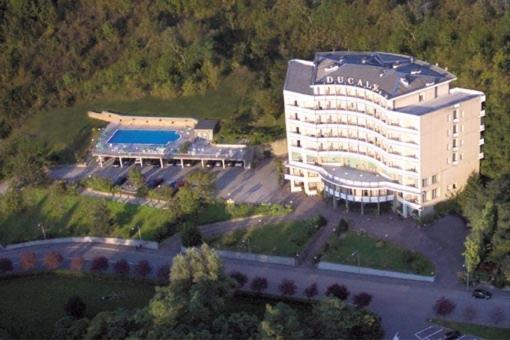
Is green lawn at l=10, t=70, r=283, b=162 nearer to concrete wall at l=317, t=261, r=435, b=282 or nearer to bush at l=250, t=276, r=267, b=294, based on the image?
concrete wall at l=317, t=261, r=435, b=282

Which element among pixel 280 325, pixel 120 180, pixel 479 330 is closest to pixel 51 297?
pixel 120 180

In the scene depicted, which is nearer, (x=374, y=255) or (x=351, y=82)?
(x=374, y=255)

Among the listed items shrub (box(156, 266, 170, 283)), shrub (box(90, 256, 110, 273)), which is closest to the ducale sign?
shrub (box(156, 266, 170, 283))

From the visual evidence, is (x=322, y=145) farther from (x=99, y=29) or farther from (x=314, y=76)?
(x=99, y=29)

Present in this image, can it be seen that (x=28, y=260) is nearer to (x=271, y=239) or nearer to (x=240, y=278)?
(x=240, y=278)

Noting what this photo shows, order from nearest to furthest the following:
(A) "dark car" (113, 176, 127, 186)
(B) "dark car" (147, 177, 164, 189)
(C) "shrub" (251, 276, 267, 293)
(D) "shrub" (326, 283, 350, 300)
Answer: (D) "shrub" (326, 283, 350, 300), (C) "shrub" (251, 276, 267, 293), (B) "dark car" (147, 177, 164, 189), (A) "dark car" (113, 176, 127, 186)

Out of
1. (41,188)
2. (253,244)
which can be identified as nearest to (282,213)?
(253,244)

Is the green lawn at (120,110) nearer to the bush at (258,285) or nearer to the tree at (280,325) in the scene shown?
the bush at (258,285)
